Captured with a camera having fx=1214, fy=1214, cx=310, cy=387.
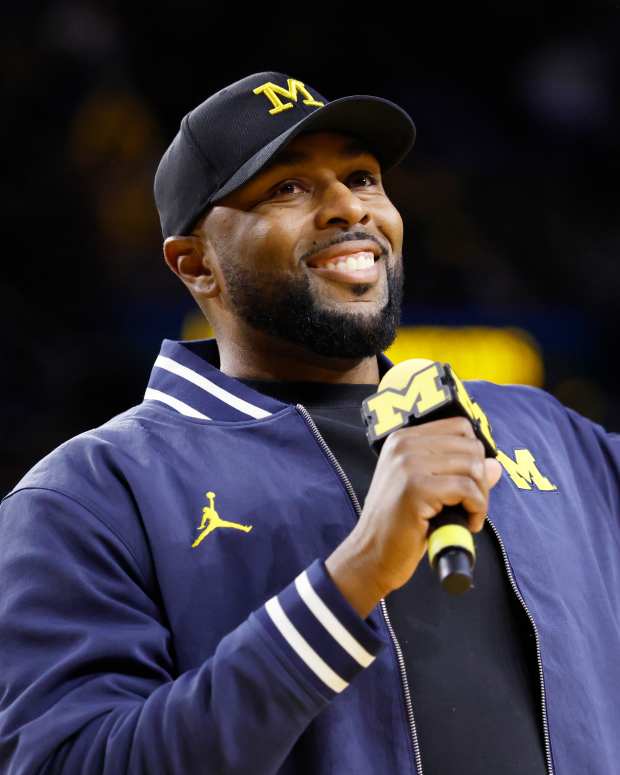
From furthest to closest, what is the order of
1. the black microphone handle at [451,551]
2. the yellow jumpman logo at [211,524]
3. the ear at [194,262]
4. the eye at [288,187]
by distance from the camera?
the ear at [194,262] → the eye at [288,187] → the yellow jumpman logo at [211,524] → the black microphone handle at [451,551]

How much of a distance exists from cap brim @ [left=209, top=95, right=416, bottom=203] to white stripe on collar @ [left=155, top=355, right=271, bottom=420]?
0.27 m

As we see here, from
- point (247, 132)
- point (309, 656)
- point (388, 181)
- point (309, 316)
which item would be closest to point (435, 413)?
point (309, 656)

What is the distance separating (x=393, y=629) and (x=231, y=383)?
17.8 inches

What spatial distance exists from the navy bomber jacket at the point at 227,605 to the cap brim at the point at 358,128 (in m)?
0.30

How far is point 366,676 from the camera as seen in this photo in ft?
4.69

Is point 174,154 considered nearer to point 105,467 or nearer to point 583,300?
point 105,467

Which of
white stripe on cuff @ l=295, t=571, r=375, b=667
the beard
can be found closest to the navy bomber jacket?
white stripe on cuff @ l=295, t=571, r=375, b=667

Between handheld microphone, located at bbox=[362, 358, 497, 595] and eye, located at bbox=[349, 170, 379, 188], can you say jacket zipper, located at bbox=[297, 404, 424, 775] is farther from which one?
eye, located at bbox=[349, 170, 379, 188]

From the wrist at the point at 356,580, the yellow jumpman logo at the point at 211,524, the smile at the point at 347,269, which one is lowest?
the yellow jumpman logo at the point at 211,524

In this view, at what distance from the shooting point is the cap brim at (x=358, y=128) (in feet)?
5.78

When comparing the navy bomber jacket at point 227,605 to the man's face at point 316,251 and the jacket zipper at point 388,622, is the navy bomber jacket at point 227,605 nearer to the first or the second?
the jacket zipper at point 388,622

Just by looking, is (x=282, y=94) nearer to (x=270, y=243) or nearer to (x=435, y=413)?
(x=270, y=243)

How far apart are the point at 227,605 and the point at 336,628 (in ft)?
0.83

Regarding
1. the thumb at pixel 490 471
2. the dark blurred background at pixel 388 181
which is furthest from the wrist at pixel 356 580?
the dark blurred background at pixel 388 181
